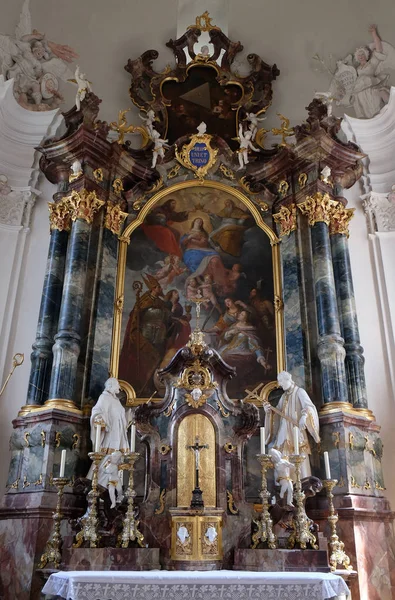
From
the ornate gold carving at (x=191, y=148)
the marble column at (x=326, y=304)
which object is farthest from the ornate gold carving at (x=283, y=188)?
the ornate gold carving at (x=191, y=148)

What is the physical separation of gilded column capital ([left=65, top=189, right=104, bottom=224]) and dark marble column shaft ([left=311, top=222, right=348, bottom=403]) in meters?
3.52

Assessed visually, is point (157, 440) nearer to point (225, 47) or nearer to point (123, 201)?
point (123, 201)

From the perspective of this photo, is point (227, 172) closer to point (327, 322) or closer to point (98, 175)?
point (98, 175)

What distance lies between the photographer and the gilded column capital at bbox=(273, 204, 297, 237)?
9.70 m

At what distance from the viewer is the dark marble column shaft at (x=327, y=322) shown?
821 centimetres

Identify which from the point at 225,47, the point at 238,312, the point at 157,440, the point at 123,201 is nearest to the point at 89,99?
the point at 123,201

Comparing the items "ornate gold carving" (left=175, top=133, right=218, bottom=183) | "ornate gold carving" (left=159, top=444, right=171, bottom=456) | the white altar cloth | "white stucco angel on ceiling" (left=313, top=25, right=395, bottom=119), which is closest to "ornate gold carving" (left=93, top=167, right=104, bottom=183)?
"ornate gold carving" (left=175, top=133, right=218, bottom=183)

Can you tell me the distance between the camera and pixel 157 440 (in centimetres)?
764

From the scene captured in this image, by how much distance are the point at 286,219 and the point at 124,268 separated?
277 cm

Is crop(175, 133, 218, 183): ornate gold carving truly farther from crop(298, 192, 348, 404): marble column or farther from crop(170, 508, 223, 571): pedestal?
crop(170, 508, 223, 571): pedestal

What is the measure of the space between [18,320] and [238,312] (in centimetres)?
355

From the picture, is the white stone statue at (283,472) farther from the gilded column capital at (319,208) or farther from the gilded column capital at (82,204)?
the gilded column capital at (82,204)

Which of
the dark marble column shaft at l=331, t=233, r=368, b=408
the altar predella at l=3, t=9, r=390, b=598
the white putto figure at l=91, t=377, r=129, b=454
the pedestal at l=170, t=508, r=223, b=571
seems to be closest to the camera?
the pedestal at l=170, t=508, r=223, b=571

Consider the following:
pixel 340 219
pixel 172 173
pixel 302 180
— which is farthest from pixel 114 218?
pixel 340 219
